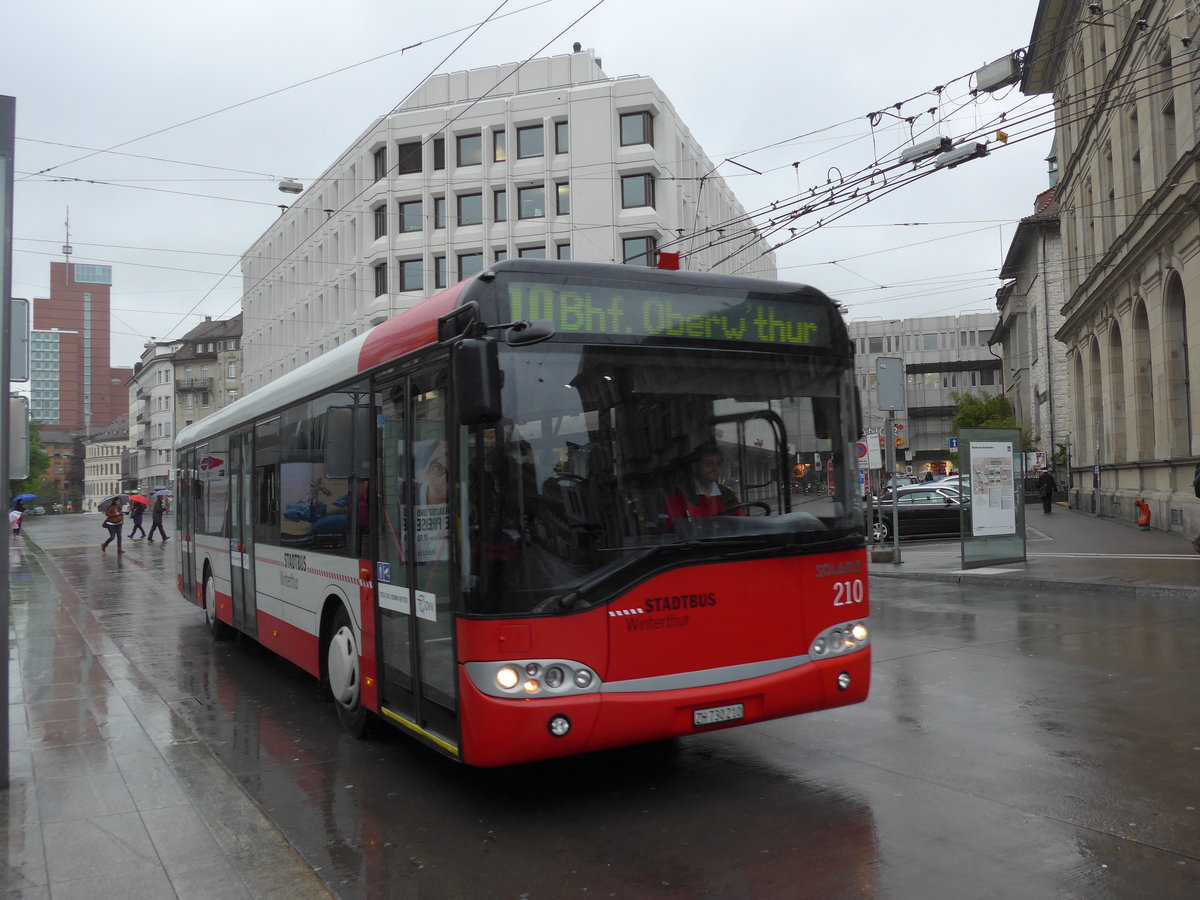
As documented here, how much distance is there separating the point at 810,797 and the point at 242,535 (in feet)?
22.6

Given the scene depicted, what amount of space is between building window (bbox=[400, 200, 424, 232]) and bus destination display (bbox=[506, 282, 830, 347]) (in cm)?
4603

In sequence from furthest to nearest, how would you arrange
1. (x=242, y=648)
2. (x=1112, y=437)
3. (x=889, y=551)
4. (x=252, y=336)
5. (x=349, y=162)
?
(x=252, y=336)
(x=349, y=162)
(x=1112, y=437)
(x=889, y=551)
(x=242, y=648)

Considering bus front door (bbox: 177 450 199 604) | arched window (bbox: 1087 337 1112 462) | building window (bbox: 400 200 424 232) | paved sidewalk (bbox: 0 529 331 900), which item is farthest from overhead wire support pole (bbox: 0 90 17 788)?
building window (bbox: 400 200 424 232)

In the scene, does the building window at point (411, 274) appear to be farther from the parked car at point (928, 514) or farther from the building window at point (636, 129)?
the parked car at point (928, 514)

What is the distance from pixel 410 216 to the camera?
50.6 meters

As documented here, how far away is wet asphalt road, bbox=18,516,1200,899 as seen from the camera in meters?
A: 4.61

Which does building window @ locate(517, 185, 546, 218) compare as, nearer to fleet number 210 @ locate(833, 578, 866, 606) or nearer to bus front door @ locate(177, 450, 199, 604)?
bus front door @ locate(177, 450, 199, 604)

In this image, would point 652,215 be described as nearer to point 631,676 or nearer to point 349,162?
point 349,162

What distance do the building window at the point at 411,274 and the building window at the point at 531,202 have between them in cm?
560

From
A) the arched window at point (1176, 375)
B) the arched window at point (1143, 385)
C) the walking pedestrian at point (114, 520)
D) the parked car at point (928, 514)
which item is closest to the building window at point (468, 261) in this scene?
the walking pedestrian at point (114, 520)

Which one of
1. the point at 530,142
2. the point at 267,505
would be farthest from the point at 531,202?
the point at 267,505

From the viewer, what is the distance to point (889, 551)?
2098cm

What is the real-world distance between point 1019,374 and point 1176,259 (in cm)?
5136

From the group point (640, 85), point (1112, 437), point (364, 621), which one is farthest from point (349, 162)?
point (364, 621)
